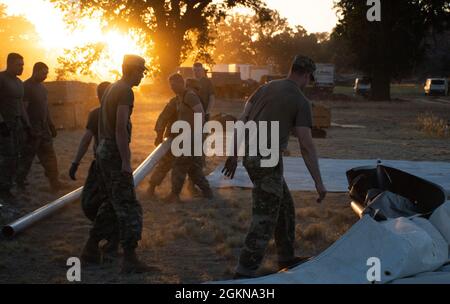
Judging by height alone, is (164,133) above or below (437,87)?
above

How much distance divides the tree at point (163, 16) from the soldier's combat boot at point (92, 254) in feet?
101

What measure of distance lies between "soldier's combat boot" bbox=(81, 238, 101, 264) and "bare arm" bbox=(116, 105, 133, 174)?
0.98m

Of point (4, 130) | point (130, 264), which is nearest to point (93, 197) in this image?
point (130, 264)

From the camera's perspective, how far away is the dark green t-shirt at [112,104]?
583 cm

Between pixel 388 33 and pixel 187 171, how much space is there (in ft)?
133

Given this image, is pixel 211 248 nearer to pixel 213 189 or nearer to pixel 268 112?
pixel 268 112

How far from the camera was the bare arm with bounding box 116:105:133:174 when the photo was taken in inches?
229

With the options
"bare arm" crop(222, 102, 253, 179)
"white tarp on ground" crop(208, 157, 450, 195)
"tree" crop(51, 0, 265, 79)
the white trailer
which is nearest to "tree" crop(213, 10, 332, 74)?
the white trailer

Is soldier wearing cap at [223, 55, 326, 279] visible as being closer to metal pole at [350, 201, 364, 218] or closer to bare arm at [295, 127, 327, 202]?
bare arm at [295, 127, 327, 202]

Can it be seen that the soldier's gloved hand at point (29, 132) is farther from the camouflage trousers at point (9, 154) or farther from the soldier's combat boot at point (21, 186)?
the soldier's combat boot at point (21, 186)

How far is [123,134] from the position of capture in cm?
588

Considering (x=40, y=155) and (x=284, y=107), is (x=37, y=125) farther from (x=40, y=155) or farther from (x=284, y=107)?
(x=284, y=107)

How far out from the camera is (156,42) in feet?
124
